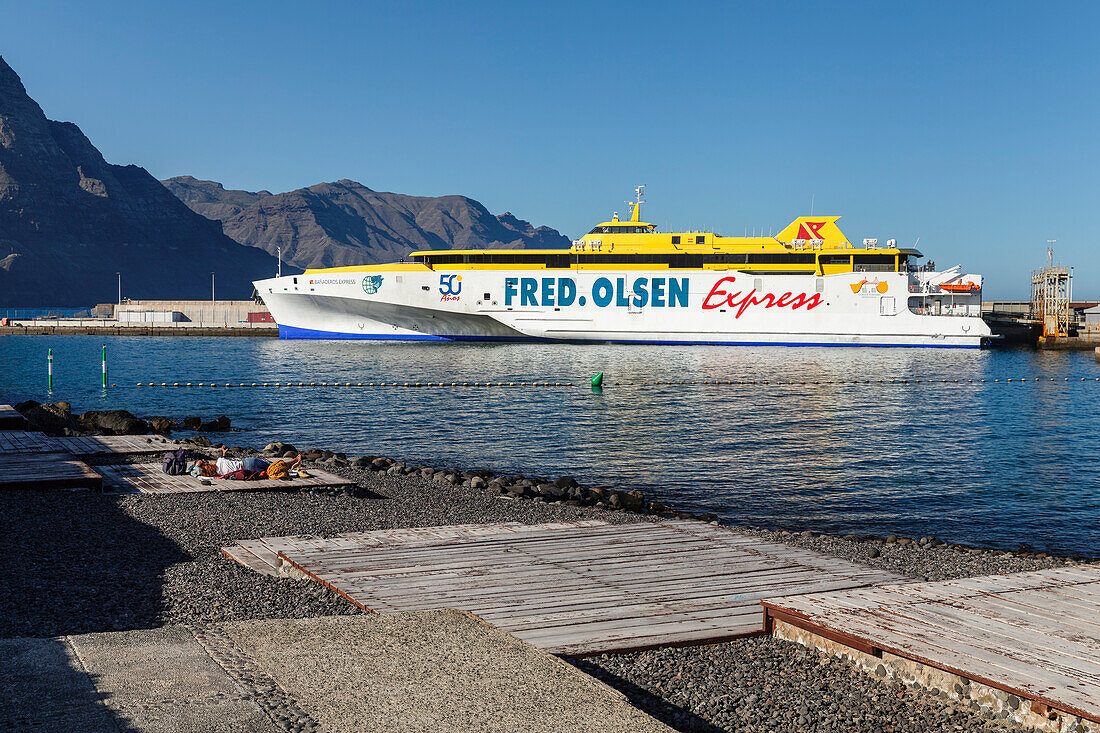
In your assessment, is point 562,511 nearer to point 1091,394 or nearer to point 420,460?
point 420,460

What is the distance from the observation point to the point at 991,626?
6293 mm

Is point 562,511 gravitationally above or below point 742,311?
below

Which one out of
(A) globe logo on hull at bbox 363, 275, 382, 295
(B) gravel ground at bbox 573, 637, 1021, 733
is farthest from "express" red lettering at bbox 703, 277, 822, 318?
(B) gravel ground at bbox 573, 637, 1021, 733

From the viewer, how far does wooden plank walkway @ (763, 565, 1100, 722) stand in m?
5.32

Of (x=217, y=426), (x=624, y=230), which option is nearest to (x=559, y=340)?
(x=624, y=230)

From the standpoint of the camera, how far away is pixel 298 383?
40219mm

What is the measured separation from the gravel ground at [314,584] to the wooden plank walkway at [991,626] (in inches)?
10.5

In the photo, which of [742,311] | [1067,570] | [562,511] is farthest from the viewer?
[742,311]

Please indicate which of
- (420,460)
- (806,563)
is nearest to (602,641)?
(806,563)

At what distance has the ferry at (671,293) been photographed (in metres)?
66.9

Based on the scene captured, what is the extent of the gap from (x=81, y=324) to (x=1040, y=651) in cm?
10953

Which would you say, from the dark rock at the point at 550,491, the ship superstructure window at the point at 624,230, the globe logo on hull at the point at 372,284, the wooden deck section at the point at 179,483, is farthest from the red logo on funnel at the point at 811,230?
the wooden deck section at the point at 179,483

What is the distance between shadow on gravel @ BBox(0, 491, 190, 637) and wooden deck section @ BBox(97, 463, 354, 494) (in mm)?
781

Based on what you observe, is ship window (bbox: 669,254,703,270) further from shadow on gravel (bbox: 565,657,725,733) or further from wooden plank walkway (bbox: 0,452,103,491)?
shadow on gravel (bbox: 565,657,725,733)
